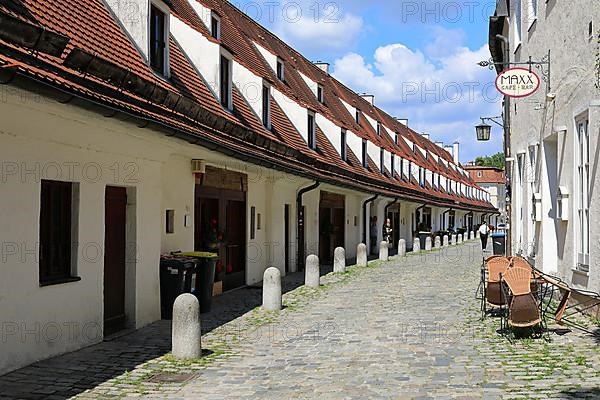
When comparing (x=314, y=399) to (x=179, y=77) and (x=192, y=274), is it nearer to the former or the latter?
(x=192, y=274)

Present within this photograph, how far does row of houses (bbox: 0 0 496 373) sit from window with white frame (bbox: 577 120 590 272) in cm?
547

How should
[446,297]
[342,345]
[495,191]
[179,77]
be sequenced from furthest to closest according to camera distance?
[495,191] → [446,297] → [179,77] → [342,345]

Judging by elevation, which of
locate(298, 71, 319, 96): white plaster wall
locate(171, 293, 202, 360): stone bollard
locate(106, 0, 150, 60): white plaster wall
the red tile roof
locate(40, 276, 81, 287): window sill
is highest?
locate(298, 71, 319, 96): white plaster wall

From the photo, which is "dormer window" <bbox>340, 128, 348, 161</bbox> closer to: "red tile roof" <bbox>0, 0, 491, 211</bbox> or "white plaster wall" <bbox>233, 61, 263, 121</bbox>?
"red tile roof" <bbox>0, 0, 491, 211</bbox>

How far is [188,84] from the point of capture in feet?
44.4

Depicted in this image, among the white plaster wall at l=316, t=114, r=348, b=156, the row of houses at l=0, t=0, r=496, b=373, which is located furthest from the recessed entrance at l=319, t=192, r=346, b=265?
the row of houses at l=0, t=0, r=496, b=373

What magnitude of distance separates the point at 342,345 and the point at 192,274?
11.0 ft

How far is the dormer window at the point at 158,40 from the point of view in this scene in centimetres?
1202

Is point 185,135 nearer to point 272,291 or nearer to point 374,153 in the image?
point 272,291

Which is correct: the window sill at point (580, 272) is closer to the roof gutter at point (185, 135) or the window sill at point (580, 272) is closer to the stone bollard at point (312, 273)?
the roof gutter at point (185, 135)

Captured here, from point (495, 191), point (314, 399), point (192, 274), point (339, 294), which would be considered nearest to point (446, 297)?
point (339, 294)

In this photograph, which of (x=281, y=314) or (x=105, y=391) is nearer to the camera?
(x=105, y=391)

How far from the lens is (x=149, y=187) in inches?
452

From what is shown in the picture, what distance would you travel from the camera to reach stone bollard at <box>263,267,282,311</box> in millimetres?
13305
